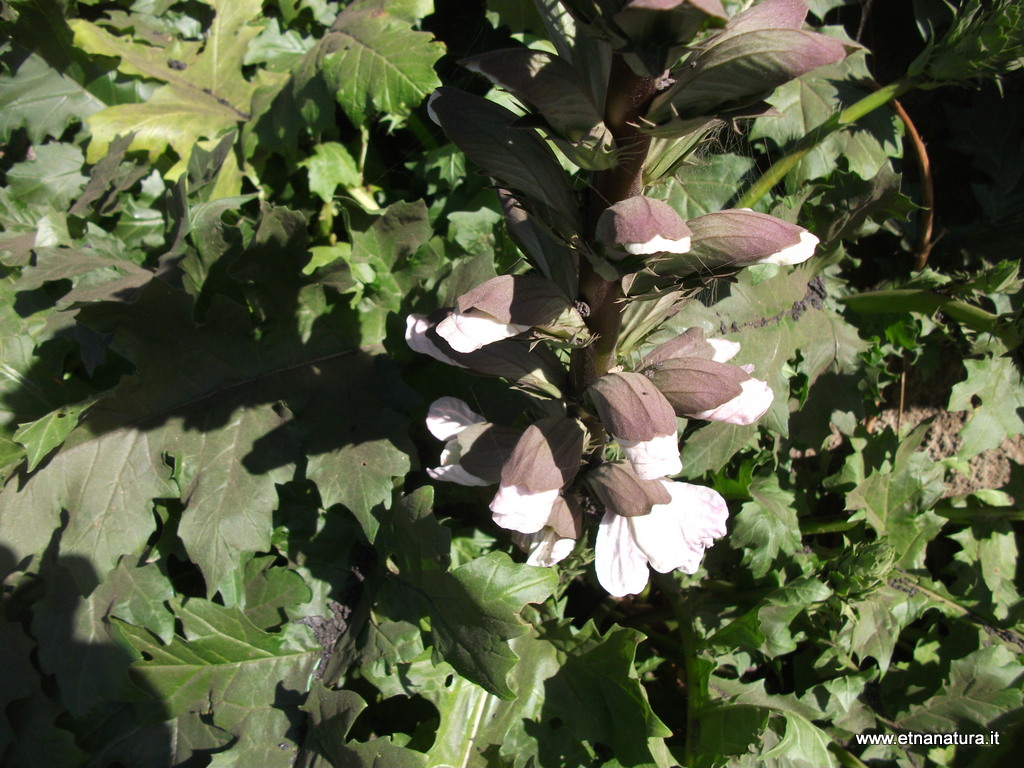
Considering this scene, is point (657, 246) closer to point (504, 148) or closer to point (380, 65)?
point (504, 148)

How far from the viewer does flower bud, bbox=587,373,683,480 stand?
44.2 inches

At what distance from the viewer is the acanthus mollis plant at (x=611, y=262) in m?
0.85

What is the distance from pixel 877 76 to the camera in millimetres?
2744

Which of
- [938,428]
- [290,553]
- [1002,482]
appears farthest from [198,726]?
[1002,482]

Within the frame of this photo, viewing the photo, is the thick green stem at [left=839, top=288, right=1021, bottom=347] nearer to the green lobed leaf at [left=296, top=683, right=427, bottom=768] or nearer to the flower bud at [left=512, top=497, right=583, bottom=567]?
the flower bud at [left=512, top=497, right=583, bottom=567]

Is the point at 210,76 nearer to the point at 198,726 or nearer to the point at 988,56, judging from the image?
the point at 198,726

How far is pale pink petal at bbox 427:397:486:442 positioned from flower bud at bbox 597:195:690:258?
0.64m

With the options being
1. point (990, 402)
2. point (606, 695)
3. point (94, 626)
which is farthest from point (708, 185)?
point (94, 626)

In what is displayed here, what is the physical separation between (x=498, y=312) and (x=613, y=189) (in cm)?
24

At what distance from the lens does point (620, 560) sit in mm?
1325

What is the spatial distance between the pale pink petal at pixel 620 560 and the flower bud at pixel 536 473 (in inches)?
6.1

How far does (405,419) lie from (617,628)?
76cm

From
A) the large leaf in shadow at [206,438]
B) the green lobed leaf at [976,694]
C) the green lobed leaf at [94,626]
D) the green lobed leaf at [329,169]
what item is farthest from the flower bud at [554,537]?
the green lobed leaf at [976,694]

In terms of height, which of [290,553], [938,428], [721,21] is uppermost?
[721,21]
